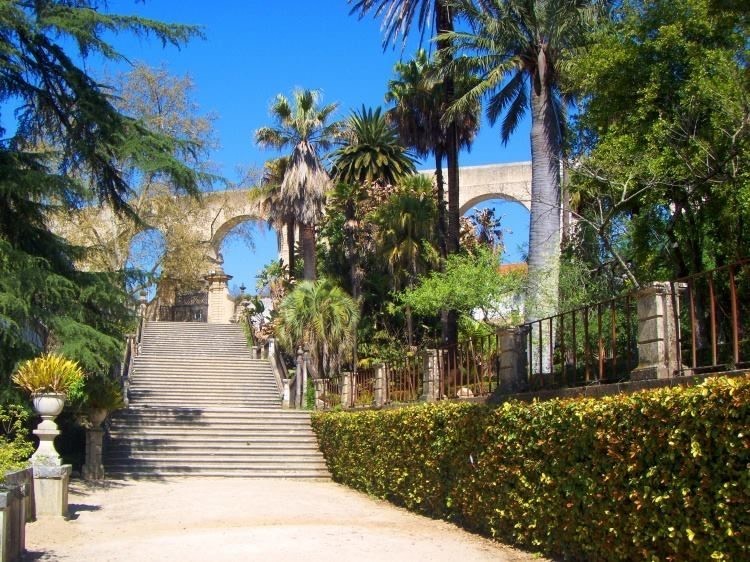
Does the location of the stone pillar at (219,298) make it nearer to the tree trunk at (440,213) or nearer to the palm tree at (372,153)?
the palm tree at (372,153)

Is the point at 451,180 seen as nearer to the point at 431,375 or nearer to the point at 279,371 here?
the point at 279,371

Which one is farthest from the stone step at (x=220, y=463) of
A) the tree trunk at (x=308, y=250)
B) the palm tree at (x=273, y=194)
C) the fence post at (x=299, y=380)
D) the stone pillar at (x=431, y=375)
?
the palm tree at (x=273, y=194)

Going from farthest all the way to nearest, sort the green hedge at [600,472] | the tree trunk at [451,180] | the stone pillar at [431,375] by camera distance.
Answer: the tree trunk at [451,180], the stone pillar at [431,375], the green hedge at [600,472]

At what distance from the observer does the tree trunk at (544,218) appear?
1769 cm

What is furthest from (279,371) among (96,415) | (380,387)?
(96,415)

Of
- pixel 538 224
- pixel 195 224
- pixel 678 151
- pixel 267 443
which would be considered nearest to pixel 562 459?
pixel 678 151

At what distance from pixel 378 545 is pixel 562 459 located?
2865 millimetres

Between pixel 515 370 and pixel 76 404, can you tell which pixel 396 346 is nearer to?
pixel 76 404

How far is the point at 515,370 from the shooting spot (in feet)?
37.4

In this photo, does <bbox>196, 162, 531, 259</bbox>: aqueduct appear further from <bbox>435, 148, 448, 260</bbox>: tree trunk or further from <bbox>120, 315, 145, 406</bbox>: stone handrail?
<bbox>435, 148, 448, 260</bbox>: tree trunk

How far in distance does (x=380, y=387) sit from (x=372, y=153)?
49.7 ft

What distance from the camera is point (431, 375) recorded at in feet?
50.9

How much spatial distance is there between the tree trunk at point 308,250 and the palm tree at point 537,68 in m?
12.5

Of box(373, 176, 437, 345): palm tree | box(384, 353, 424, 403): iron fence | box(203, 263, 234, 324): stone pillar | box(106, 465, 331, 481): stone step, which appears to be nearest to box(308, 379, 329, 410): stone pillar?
box(373, 176, 437, 345): palm tree
